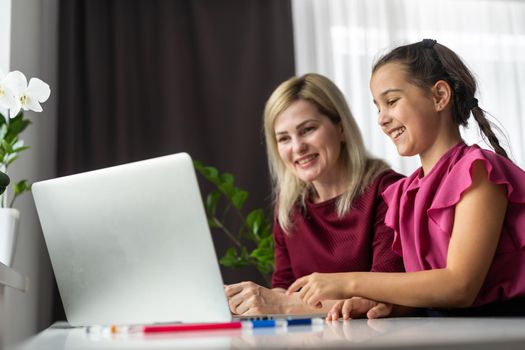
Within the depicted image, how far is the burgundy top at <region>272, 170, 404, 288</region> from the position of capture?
5.53 ft

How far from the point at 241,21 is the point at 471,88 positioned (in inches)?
94.9

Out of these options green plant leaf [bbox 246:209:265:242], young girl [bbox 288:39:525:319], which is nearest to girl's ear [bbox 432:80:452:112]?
young girl [bbox 288:39:525:319]

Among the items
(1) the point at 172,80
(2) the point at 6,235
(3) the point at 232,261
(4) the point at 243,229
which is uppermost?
(1) the point at 172,80

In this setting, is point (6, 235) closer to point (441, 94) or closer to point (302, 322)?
point (302, 322)

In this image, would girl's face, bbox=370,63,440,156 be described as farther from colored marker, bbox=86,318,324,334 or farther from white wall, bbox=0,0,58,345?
white wall, bbox=0,0,58,345

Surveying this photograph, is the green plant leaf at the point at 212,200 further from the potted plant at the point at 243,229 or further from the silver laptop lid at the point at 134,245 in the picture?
the silver laptop lid at the point at 134,245

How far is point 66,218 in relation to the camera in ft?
2.99

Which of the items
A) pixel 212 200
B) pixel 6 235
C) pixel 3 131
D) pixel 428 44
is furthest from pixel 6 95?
pixel 212 200

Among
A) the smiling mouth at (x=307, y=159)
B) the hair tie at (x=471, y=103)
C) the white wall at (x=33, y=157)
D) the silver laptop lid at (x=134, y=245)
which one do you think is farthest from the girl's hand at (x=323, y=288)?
the white wall at (x=33, y=157)

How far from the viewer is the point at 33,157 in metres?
2.76

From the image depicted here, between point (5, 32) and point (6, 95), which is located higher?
point (5, 32)

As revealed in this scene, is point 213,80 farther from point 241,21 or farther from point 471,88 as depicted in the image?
point 471,88

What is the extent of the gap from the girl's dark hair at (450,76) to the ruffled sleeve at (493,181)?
0.43ft

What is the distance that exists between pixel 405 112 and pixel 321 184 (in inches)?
26.1
